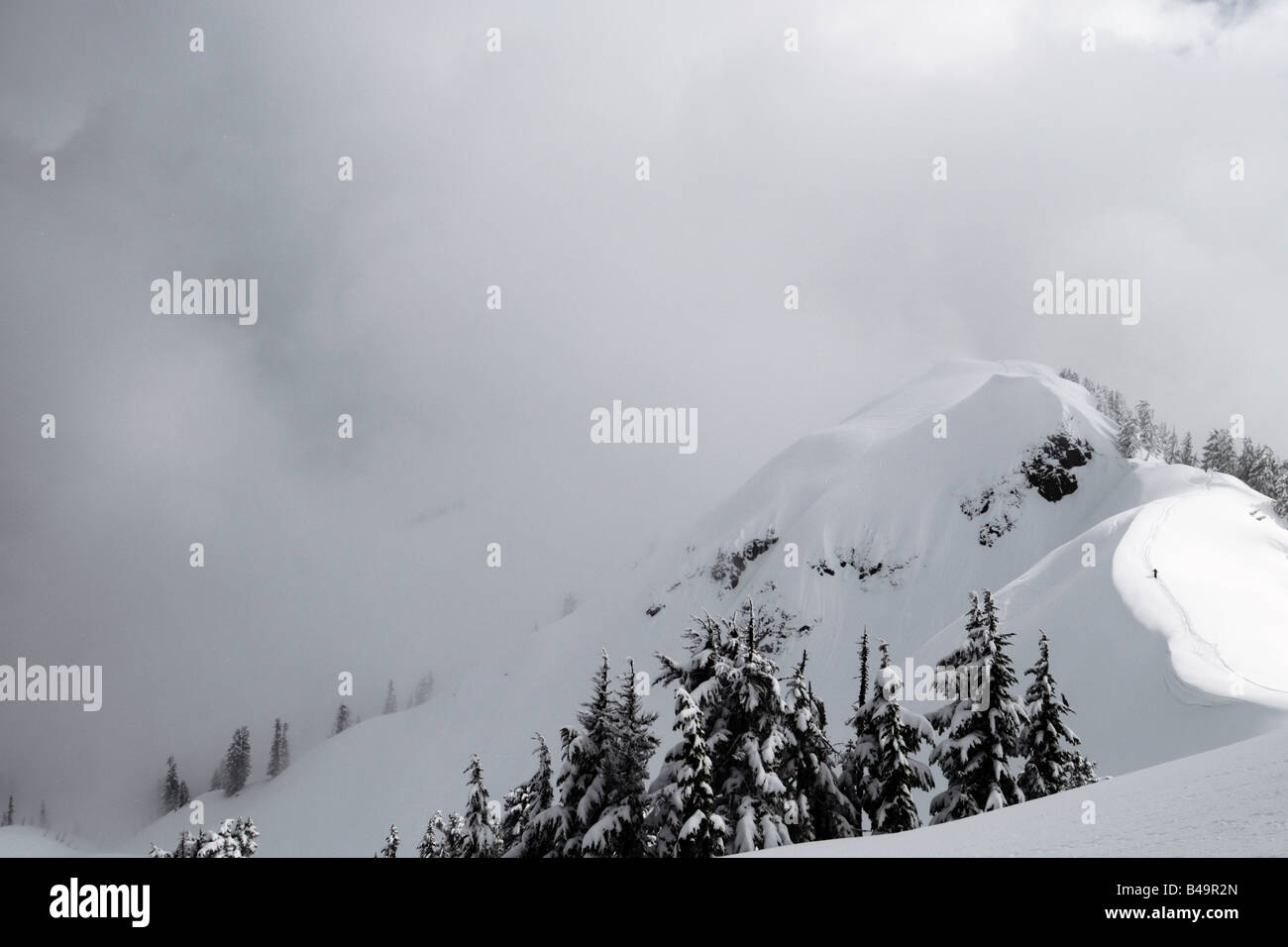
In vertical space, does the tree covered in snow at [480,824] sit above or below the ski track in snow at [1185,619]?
below

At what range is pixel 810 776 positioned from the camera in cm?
1983

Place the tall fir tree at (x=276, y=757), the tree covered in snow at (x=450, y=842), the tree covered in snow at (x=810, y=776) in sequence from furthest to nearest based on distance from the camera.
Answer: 1. the tall fir tree at (x=276, y=757)
2. the tree covered in snow at (x=450, y=842)
3. the tree covered in snow at (x=810, y=776)

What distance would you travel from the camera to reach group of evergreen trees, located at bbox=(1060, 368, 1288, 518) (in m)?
93.8

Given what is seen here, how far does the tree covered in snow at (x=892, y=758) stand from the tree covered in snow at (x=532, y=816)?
30.7 feet

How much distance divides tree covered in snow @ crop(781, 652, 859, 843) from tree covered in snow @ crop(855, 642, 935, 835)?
0.86 meters

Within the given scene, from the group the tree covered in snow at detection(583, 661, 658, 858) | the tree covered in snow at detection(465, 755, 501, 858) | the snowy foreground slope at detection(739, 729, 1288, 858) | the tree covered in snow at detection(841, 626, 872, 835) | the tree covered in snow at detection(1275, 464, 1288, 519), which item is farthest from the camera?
the tree covered in snow at detection(1275, 464, 1288, 519)

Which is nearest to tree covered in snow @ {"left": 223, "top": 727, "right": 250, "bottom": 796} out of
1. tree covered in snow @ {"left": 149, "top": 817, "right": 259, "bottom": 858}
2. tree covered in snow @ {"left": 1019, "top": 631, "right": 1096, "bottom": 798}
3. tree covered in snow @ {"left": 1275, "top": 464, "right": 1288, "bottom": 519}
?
tree covered in snow @ {"left": 149, "top": 817, "right": 259, "bottom": 858}

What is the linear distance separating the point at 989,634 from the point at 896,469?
113778mm

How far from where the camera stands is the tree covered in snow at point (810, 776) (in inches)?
754

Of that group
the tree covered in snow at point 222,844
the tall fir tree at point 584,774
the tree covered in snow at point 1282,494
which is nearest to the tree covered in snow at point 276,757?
the tree covered in snow at point 222,844

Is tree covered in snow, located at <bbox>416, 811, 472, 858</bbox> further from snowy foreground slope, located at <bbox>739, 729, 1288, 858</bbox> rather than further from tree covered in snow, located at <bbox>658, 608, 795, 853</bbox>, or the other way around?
snowy foreground slope, located at <bbox>739, 729, 1288, 858</bbox>

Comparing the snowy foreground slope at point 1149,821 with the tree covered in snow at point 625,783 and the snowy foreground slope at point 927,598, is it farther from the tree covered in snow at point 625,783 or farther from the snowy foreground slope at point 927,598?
the snowy foreground slope at point 927,598

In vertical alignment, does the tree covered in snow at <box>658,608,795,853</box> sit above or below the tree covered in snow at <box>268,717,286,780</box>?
above
